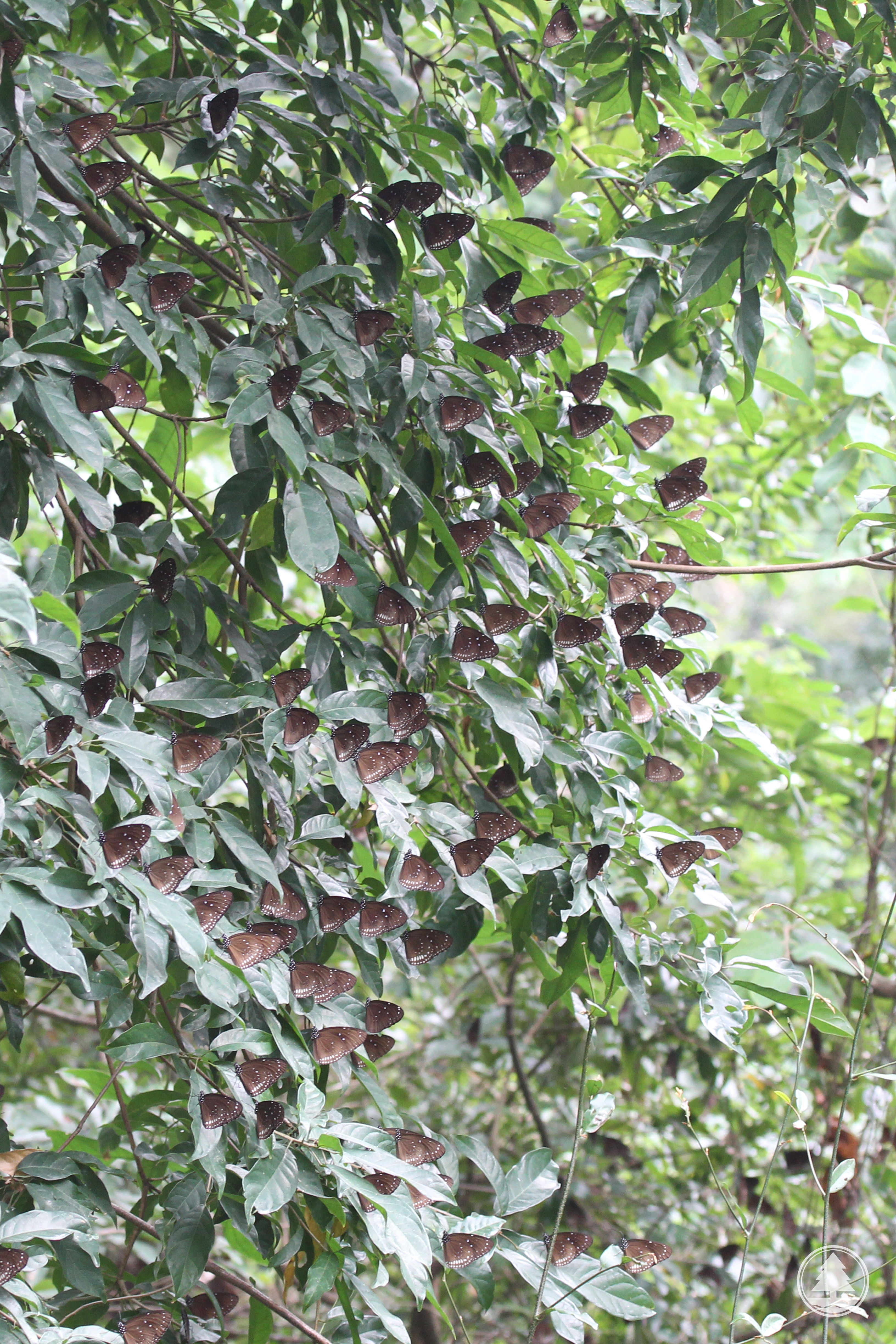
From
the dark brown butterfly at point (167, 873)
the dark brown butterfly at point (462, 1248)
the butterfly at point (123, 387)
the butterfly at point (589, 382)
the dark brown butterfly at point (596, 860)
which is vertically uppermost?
the butterfly at point (123, 387)

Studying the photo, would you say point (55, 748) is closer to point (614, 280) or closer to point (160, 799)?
point (160, 799)

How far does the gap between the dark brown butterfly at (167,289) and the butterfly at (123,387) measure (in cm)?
6

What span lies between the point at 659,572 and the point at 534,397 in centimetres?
24

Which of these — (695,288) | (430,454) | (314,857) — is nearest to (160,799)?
(314,857)

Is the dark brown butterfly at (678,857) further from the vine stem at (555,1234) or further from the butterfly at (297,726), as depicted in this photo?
the butterfly at (297,726)

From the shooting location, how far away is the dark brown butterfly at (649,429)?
111 cm

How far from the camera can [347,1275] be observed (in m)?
0.87

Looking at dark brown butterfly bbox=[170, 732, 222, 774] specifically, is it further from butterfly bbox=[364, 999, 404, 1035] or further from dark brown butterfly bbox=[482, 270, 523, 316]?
dark brown butterfly bbox=[482, 270, 523, 316]

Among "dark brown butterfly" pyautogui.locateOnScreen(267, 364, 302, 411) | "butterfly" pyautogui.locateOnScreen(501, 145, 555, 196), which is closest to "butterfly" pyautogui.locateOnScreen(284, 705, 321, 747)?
"dark brown butterfly" pyautogui.locateOnScreen(267, 364, 302, 411)

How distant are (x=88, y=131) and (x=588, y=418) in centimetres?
48

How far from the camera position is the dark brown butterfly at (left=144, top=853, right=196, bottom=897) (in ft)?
2.46

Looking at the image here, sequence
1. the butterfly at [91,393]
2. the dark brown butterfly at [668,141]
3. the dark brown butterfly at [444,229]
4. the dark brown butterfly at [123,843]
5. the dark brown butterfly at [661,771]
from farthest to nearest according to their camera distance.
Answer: the dark brown butterfly at [668,141] < the dark brown butterfly at [661,771] < the dark brown butterfly at [444,229] < the butterfly at [91,393] < the dark brown butterfly at [123,843]

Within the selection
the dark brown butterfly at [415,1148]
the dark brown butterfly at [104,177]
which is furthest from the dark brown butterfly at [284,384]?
the dark brown butterfly at [415,1148]

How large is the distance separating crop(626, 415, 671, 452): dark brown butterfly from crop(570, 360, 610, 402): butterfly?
9cm
